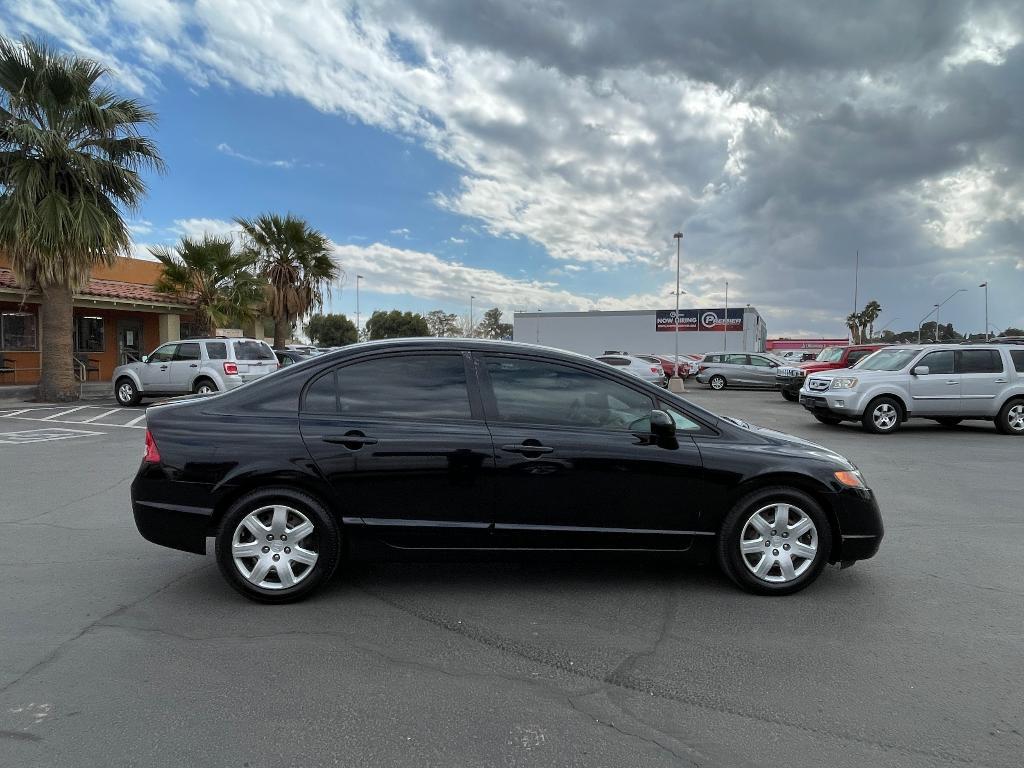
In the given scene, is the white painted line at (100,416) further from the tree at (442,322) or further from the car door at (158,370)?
the tree at (442,322)

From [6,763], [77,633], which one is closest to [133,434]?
[77,633]

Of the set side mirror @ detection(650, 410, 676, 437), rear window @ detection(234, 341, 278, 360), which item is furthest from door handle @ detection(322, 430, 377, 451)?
rear window @ detection(234, 341, 278, 360)

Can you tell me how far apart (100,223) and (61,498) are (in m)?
12.2

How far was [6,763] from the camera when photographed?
2404 millimetres

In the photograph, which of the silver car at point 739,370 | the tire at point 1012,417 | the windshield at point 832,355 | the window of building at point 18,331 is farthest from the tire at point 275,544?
the silver car at point 739,370

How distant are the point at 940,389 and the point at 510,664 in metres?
11.8

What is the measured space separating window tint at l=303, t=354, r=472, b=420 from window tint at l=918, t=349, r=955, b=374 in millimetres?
11204

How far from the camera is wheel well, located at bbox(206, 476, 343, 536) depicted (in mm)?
3822

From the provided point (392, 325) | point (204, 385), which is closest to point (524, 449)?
point (204, 385)

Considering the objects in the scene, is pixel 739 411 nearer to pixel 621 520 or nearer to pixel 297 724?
pixel 621 520

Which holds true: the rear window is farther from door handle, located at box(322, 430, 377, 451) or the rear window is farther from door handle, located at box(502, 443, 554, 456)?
door handle, located at box(502, 443, 554, 456)

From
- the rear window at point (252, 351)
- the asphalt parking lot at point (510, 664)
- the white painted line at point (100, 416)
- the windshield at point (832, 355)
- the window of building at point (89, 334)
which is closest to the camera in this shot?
the asphalt parking lot at point (510, 664)

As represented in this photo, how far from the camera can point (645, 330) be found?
50062 millimetres

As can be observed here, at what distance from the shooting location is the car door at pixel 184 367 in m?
15.8
